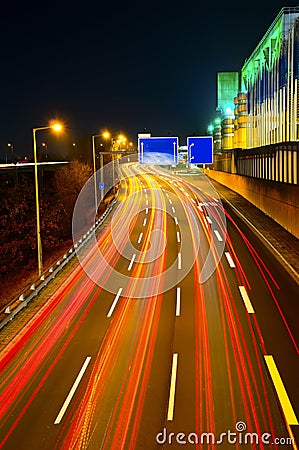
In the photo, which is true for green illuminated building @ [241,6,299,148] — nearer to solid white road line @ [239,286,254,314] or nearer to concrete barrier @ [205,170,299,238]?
concrete barrier @ [205,170,299,238]

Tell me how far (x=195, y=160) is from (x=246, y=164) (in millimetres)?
8855

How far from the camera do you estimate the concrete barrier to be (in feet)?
103

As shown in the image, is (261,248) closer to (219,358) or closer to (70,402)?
(219,358)

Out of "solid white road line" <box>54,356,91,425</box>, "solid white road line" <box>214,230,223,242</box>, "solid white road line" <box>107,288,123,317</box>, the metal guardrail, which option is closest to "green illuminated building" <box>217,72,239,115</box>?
"solid white road line" <box>214,230,223,242</box>

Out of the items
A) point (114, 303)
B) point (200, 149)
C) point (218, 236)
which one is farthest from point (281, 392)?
point (200, 149)

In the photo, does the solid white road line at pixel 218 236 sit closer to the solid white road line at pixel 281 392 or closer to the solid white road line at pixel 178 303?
the solid white road line at pixel 178 303

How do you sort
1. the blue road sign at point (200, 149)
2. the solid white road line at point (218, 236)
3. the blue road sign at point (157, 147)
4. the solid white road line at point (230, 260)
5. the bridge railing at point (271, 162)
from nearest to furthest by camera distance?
the solid white road line at point (230, 260) < the bridge railing at point (271, 162) < the solid white road line at point (218, 236) < the blue road sign at point (157, 147) < the blue road sign at point (200, 149)

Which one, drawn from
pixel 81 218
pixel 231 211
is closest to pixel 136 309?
pixel 231 211

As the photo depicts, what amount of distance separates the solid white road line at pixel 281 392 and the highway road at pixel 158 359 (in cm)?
5

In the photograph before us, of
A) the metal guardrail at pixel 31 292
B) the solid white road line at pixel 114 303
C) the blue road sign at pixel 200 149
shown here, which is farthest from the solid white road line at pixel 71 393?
the blue road sign at pixel 200 149

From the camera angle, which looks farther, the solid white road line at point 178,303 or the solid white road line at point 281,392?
the solid white road line at point 178,303

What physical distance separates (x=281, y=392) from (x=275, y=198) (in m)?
26.6

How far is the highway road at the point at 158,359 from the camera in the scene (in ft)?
34.3

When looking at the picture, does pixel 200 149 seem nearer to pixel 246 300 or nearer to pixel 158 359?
pixel 246 300
